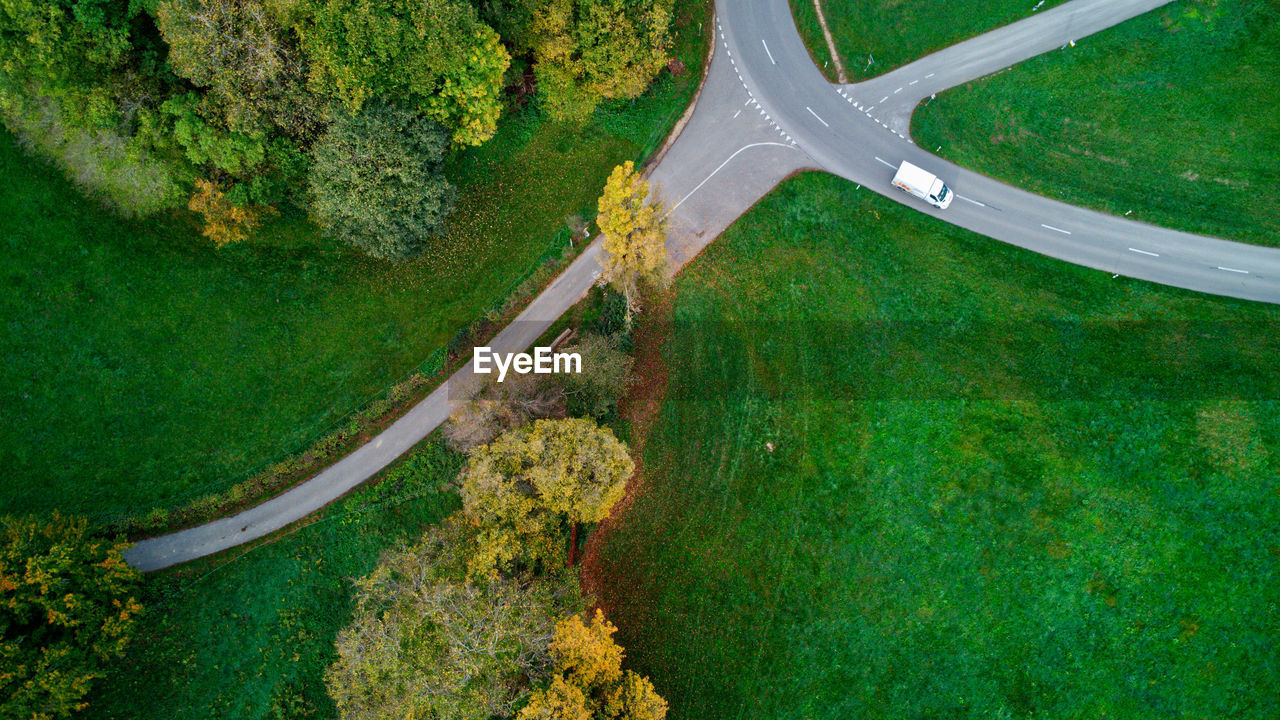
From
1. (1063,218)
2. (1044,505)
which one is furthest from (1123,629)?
(1063,218)

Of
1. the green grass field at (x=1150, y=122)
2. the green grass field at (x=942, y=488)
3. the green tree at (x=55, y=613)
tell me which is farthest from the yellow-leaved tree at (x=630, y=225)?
the green tree at (x=55, y=613)

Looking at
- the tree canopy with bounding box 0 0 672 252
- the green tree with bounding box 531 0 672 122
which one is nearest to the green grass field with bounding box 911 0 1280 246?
the green tree with bounding box 531 0 672 122

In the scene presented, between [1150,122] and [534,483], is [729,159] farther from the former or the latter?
[1150,122]

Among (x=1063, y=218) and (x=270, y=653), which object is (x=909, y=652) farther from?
(x=270, y=653)

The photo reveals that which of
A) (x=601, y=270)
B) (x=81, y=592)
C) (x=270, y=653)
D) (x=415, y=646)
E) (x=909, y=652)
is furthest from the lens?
(x=601, y=270)

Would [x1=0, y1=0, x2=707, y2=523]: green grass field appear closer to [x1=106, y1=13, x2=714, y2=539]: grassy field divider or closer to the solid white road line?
[x1=106, y1=13, x2=714, y2=539]: grassy field divider
